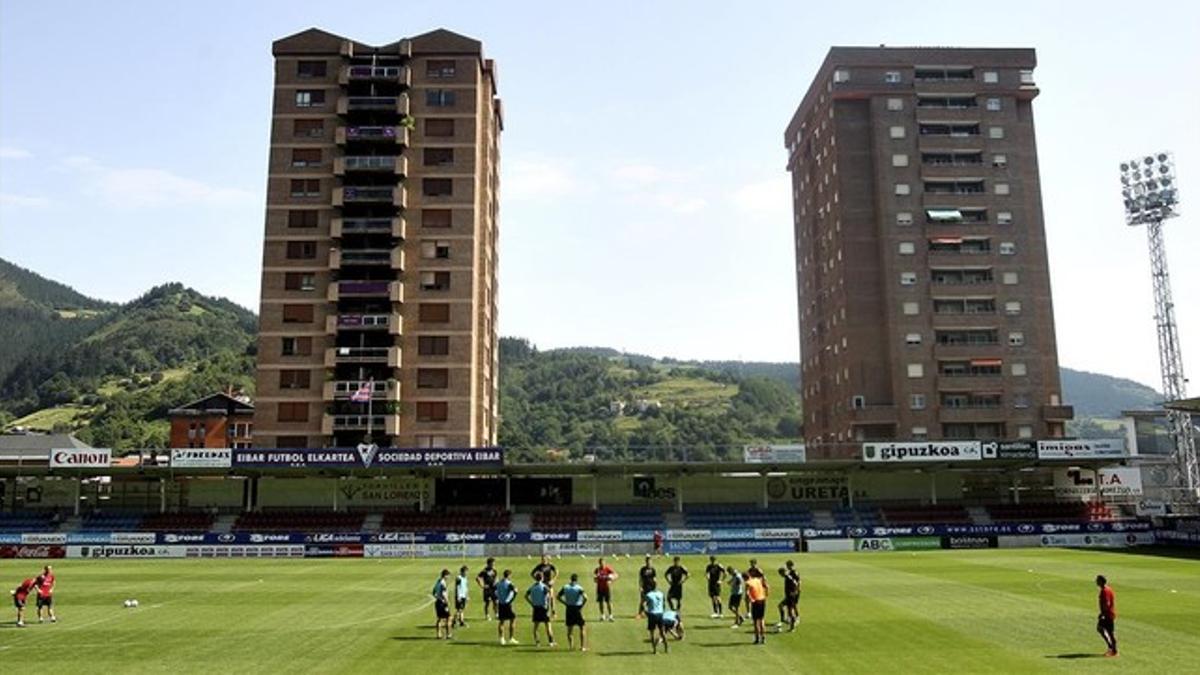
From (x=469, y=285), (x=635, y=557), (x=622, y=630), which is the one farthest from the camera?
Answer: (x=469, y=285)

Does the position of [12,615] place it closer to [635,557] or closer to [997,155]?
[635,557]

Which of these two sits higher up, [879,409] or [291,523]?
[879,409]

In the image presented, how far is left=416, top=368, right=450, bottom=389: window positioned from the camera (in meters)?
84.5

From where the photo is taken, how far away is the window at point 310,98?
88.6 metres

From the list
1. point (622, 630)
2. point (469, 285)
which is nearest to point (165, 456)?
point (469, 285)

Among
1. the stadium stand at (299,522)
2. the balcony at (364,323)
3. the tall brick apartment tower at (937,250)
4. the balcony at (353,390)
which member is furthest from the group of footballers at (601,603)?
the tall brick apartment tower at (937,250)

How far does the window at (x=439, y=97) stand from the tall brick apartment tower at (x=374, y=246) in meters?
0.14

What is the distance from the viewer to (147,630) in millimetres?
28938

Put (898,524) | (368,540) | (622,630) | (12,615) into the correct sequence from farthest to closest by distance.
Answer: (898,524) < (368,540) < (12,615) < (622,630)

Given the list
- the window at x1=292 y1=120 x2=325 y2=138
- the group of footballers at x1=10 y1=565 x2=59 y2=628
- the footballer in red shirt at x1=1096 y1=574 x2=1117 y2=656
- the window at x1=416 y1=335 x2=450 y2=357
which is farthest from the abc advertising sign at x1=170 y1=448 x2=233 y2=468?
the footballer in red shirt at x1=1096 y1=574 x2=1117 y2=656

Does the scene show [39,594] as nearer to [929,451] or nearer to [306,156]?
[929,451]

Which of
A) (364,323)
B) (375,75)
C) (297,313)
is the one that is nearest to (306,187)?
(297,313)

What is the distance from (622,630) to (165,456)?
197ft

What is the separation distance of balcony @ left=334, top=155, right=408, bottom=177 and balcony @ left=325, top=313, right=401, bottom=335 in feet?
46.2
